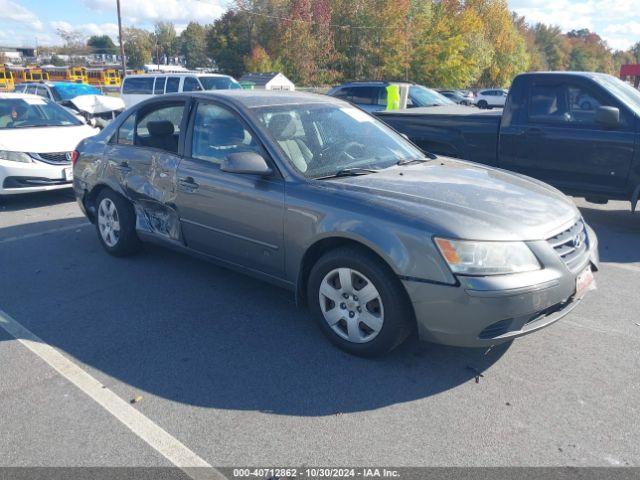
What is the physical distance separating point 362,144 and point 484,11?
56.5m

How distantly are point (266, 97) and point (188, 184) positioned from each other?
959mm

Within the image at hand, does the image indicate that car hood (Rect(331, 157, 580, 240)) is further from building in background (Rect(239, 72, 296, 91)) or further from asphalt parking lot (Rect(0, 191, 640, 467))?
building in background (Rect(239, 72, 296, 91))

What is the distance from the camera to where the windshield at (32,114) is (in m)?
8.81

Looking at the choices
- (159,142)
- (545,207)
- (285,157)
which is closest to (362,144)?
(285,157)

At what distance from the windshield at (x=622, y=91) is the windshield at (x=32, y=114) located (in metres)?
7.88

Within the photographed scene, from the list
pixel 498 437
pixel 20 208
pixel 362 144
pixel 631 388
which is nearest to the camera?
pixel 498 437

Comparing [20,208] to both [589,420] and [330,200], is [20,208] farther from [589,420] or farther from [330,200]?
[589,420]

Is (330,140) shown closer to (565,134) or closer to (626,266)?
(626,266)

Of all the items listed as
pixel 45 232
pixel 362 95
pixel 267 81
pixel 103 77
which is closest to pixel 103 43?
pixel 103 77

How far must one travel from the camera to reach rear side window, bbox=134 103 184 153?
194 inches

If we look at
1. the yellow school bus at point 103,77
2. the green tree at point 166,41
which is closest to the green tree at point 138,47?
the green tree at point 166,41

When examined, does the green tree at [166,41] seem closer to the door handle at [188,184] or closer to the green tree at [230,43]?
the green tree at [230,43]

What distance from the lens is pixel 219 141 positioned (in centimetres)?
459

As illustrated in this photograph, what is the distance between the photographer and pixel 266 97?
4695 mm
